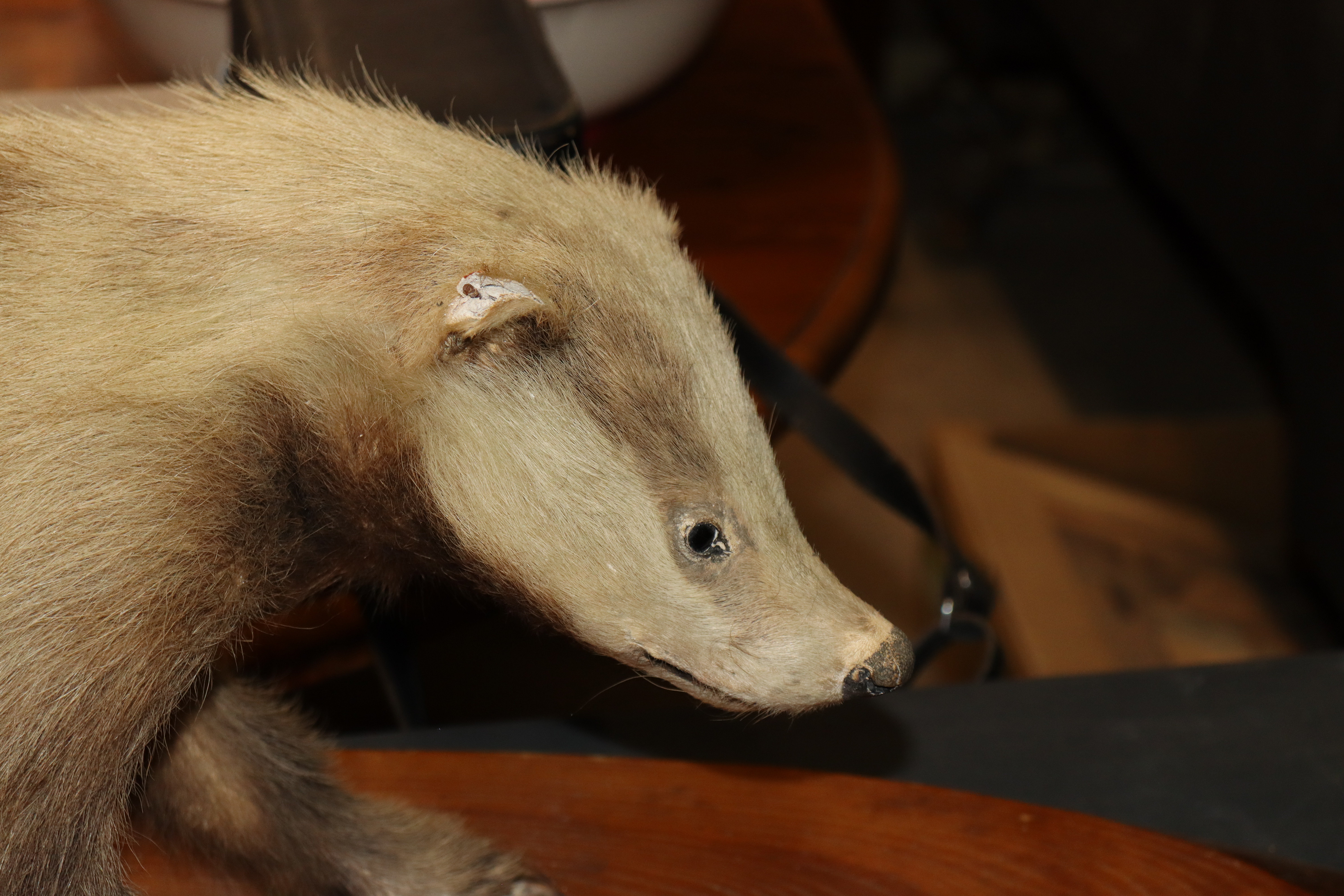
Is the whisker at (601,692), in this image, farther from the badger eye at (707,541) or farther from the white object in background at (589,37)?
the white object in background at (589,37)

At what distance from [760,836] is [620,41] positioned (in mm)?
420

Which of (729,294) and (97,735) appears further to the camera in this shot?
(729,294)

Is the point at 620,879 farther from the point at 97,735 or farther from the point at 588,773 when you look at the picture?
the point at 97,735

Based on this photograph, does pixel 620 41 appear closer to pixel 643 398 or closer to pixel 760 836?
pixel 643 398

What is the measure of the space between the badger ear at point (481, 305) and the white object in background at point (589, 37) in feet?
0.77

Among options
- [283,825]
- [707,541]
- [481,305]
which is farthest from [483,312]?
[283,825]

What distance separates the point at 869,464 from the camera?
2.05 feet

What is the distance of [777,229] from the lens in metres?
0.69

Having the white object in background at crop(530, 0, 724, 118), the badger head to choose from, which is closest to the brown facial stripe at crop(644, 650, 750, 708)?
the badger head

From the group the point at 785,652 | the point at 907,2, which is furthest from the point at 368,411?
the point at 907,2

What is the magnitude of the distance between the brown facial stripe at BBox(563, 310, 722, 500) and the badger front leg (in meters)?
0.19

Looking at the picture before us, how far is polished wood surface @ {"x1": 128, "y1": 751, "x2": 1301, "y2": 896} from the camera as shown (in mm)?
465

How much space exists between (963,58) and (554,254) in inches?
63.6

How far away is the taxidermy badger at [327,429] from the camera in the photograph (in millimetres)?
359
